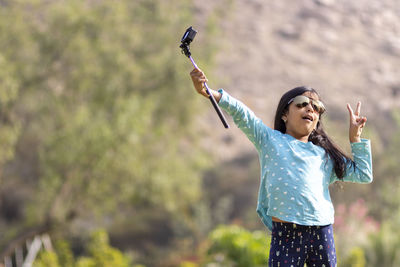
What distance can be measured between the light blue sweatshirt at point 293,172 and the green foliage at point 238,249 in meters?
4.10

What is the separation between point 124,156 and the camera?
9.60m

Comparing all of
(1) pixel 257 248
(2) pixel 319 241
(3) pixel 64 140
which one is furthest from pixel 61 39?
(2) pixel 319 241

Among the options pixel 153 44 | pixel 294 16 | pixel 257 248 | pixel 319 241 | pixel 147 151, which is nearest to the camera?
pixel 319 241

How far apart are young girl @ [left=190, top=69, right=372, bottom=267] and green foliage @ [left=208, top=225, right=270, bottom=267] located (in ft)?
13.4

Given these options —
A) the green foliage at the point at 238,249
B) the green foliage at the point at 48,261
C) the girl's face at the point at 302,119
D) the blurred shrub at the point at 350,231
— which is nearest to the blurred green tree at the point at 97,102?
the green foliage at the point at 48,261

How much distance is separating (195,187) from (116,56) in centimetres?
341

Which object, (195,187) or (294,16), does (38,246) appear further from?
(294,16)

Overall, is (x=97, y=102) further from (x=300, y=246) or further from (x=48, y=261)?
(x=300, y=246)

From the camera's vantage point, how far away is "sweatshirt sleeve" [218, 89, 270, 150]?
2453 mm

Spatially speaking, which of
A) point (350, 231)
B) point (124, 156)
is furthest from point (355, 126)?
point (124, 156)

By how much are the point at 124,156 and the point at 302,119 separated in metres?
7.29

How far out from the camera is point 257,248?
6.85 metres

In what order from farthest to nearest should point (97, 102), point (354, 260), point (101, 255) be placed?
point (97, 102) → point (101, 255) → point (354, 260)

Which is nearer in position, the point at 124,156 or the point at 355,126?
the point at 355,126
